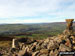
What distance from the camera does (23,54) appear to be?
1130 inches

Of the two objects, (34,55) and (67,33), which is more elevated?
(67,33)

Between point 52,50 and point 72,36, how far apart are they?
53.5 feet

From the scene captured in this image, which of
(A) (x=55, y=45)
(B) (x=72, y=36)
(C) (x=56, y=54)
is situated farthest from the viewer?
(B) (x=72, y=36)

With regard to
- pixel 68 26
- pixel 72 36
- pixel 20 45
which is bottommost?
pixel 20 45

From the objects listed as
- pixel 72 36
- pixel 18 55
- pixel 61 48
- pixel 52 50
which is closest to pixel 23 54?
pixel 18 55

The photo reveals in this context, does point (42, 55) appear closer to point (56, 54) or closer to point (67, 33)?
point (56, 54)

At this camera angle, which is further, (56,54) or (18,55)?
(18,55)

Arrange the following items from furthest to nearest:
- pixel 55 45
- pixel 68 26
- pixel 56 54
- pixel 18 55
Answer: pixel 68 26, pixel 55 45, pixel 18 55, pixel 56 54

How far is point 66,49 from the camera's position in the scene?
27875mm

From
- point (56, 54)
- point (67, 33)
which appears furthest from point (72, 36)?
point (56, 54)

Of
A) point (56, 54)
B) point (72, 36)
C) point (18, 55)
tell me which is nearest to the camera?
point (56, 54)

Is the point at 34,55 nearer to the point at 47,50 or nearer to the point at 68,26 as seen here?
the point at 47,50

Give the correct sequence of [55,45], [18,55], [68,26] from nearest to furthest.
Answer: [18,55] → [55,45] → [68,26]

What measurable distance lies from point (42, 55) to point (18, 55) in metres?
5.89
